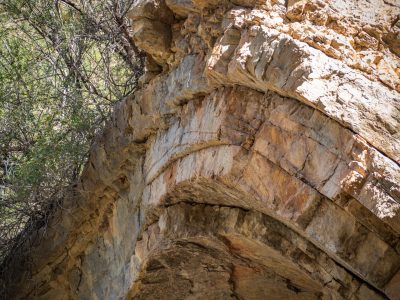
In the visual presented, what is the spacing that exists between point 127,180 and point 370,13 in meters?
3.03

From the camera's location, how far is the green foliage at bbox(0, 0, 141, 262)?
638 cm

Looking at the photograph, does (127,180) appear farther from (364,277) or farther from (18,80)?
(364,277)

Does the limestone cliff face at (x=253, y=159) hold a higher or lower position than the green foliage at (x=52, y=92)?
lower

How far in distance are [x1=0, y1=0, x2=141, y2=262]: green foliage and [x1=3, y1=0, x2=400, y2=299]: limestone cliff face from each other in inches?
16.5

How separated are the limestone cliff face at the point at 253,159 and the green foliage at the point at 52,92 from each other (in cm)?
42

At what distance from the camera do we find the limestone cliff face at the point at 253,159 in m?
3.10

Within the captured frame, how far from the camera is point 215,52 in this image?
12.8 feet

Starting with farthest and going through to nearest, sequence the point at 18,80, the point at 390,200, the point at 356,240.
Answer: the point at 18,80, the point at 356,240, the point at 390,200

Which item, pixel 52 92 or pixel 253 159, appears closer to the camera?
pixel 253 159

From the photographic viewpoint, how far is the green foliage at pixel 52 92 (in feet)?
20.9

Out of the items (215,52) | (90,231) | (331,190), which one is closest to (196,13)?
(215,52)

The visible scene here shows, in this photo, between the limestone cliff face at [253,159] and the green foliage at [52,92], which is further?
the green foliage at [52,92]

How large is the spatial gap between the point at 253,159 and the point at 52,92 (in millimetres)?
3874

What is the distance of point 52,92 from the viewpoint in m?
7.12
